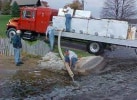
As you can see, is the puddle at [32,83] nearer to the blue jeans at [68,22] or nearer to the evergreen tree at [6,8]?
the blue jeans at [68,22]

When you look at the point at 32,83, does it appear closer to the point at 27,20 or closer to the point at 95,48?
the point at 95,48

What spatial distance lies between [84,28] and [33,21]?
4.05m

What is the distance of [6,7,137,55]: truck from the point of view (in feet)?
84.0

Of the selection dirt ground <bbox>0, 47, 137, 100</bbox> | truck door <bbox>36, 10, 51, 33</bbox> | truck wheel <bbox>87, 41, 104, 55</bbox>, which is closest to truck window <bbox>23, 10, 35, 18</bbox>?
truck door <bbox>36, 10, 51, 33</bbox>

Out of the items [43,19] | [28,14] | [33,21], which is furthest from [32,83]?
[28,14]

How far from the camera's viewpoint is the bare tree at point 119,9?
77769 millimetres

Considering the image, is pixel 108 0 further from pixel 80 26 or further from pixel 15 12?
pixel 80 26

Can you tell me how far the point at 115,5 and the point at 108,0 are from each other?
1766mm

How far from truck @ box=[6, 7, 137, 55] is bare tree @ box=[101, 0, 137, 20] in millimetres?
49283

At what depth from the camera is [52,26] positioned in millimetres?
27484

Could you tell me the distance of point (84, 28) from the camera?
26.7m

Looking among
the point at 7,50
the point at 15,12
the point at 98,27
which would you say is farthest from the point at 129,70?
the point at 15,12

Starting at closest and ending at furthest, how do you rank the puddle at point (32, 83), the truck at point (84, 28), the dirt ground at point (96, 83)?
the dirt ground at point (96, 83) → the puddle at point (32, 83) → the truck at point (84, 28)

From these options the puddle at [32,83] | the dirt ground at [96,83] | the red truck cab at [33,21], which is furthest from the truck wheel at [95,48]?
the puddle at [32,83]
